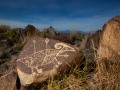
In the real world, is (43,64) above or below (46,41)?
below

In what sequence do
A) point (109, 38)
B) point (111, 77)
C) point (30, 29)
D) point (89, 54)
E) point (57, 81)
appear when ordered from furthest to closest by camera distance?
point (30, 29), point (89, 54), point (109, 38), point (57, 81), point (111, 77)

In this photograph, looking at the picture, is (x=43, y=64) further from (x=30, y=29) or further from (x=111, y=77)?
(x=30, y=29)

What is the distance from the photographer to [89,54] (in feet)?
28.4

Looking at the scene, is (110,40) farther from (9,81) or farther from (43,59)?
(9,81)

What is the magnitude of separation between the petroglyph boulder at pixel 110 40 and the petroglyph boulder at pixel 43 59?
0.55 metres

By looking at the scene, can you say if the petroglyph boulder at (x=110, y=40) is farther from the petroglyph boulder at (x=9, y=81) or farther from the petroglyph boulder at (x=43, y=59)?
the petroglyph boulder at (x=9, y=81)

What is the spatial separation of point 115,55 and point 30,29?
508 inches

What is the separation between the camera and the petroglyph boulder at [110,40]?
7.11m

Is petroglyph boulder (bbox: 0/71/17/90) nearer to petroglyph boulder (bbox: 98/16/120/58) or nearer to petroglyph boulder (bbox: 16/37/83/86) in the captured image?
petroglyph boulder (bbox: 16/37/83/86)

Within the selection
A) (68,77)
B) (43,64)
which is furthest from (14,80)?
(68,77)

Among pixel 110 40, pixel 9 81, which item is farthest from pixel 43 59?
pixel 110 40

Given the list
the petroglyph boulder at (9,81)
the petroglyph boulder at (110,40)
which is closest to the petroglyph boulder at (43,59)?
the petroglyph boulder at (9,81)

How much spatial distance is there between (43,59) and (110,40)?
1.62m

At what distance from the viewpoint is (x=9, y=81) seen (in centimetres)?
750
